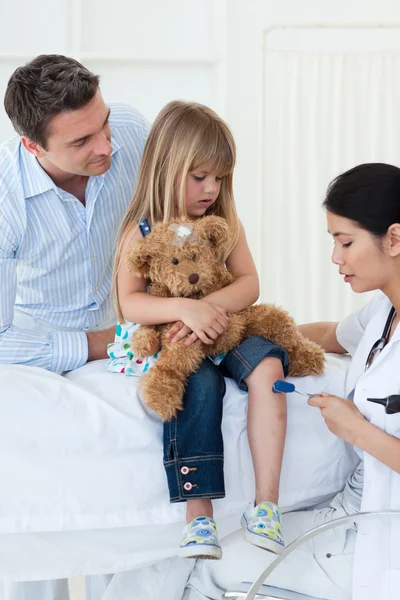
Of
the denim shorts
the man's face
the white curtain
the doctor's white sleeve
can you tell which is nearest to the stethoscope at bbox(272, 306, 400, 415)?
the denim shorts

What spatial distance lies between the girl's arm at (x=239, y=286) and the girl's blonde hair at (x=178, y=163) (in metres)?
0.05

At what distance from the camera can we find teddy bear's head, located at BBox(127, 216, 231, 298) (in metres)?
1.70

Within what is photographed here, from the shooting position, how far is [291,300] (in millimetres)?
3662

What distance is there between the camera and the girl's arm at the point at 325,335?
2.06 metres

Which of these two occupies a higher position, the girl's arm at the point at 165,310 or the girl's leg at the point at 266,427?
the girl's arm at the point at 165,310

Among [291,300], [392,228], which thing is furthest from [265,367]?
[291,300]

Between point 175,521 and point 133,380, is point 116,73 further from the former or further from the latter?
point 175,521

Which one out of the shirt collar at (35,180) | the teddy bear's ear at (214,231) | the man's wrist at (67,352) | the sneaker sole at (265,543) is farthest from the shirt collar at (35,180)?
the sneaker sole at (265,543)

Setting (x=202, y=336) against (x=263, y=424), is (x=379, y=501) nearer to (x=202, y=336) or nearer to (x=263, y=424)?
(x=263, y=424)

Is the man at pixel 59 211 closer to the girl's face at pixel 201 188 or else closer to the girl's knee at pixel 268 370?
the girl's face at pixel 201 188

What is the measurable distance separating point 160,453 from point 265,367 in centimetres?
28

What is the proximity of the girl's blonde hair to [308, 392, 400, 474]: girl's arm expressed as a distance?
1.53ft

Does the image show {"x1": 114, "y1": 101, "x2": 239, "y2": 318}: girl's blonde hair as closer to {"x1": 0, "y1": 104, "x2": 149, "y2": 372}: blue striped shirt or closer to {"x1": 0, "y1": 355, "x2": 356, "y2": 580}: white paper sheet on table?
{"x1": 0, "y1": 104, "x2": 149, "y2": 372}: blue striped shirt

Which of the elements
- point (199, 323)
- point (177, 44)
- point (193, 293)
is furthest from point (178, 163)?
point (177, 44)
